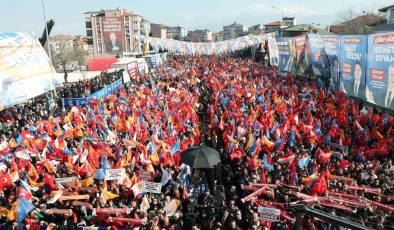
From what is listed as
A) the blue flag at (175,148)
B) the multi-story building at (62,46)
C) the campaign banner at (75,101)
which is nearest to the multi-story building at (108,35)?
the multi-story building at (62,46)

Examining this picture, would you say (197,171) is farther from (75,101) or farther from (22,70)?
(75,101)

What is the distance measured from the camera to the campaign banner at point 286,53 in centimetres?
2580

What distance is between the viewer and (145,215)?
25.5 ft

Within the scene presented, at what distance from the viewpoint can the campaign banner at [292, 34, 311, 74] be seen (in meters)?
23.1

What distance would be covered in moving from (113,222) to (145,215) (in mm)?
715

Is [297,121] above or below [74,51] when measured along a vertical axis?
below

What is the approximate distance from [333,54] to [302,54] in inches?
194

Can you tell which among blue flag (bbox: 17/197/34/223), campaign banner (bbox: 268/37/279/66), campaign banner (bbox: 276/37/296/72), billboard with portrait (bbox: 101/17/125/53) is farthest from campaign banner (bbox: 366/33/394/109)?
billboard with portrait (bbox: 101/17/125/53)

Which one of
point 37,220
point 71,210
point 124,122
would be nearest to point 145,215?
point 71,210

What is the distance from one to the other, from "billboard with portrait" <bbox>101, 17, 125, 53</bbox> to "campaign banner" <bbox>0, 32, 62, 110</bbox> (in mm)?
65923

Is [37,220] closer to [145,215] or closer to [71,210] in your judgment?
[71,210]

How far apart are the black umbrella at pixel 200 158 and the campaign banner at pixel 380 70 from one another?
8.64 meters

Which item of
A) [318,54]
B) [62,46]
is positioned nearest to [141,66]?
[318,54]

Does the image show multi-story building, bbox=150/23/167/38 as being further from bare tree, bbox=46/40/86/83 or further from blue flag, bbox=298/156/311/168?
blue flag, bbox=298/156/311/168
